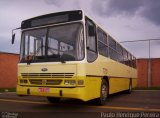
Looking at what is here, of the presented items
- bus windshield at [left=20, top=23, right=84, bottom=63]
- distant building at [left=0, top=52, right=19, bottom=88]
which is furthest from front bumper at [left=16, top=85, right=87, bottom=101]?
distant building at [left=0, top=52, right=19, bottom=88]

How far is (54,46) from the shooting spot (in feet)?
33.7

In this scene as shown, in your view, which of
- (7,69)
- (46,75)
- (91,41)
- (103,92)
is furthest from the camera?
(7,69)

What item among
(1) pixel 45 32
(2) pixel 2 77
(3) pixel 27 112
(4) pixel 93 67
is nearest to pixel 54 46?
(1) pixel 45 32

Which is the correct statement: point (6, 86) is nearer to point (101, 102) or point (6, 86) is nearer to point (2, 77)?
point (2, 77)

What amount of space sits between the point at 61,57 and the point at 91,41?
1.33 m

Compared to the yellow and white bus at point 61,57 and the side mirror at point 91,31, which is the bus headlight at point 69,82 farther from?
the side mirror at point 91,31

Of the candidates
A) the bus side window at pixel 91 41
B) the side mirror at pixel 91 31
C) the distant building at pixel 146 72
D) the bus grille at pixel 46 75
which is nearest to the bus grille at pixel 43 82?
the bus grille at pixel 46 75

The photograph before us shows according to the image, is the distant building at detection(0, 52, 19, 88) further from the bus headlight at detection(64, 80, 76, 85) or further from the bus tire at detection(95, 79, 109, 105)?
the bus headlight at detection(64, 80, 76, 85)

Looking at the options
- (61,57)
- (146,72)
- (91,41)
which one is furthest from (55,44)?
(146,72)

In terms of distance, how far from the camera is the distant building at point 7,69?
29.8 meters

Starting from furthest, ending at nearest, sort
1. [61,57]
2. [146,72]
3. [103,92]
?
[146,72] < [103,92] < [61,57]

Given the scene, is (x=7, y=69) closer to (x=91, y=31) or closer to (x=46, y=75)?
(x=46, y=75)

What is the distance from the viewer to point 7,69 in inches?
1196

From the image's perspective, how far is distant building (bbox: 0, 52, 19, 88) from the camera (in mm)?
29752
